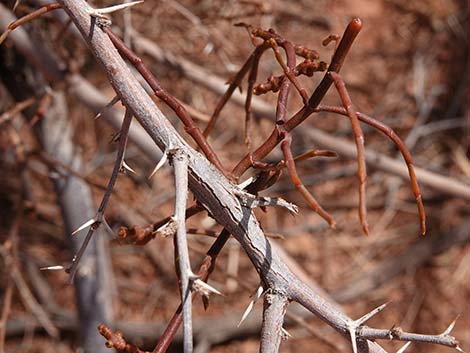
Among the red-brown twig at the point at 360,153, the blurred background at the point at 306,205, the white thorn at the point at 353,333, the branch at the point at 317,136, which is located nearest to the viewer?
the red-brown twig at the point at 360,153

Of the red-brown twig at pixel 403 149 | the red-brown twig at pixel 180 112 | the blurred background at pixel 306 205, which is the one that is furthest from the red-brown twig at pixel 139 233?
the blurred background at pixel 306 205

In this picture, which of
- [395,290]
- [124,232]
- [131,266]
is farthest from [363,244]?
[124,232]

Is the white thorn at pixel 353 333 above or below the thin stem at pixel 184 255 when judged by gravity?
below

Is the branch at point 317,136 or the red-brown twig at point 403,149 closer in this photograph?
the red-brown twig at point 403,149

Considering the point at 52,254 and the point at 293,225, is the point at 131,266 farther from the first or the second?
the point at 293,225

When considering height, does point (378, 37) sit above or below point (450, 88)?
above

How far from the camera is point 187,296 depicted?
2.04 feet

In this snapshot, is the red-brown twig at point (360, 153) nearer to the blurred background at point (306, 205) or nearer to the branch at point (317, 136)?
the branch at point (317, 136)

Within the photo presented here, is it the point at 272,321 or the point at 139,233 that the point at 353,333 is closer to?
the point at 272,321

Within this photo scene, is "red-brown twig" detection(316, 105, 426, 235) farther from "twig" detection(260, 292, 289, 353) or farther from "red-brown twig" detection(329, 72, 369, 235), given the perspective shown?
"twig" detection(260, 292, 289, 353)

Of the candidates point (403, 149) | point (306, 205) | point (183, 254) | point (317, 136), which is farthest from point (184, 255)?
point (306, 205)

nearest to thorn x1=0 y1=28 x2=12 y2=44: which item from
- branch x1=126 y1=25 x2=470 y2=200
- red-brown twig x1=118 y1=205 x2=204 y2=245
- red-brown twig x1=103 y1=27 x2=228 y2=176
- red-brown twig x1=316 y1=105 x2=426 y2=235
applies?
red-brown twig x1=103 y1=27 x2=228 y2=176

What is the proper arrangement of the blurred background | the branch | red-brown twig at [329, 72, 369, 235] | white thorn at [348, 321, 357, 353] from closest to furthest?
1. red-brown twig at [329, 72, 369, 235]
2. white thorn at [348, 321, 357, 353]
3. the branch
4. the blurred background

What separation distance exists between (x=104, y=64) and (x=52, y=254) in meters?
1.48
